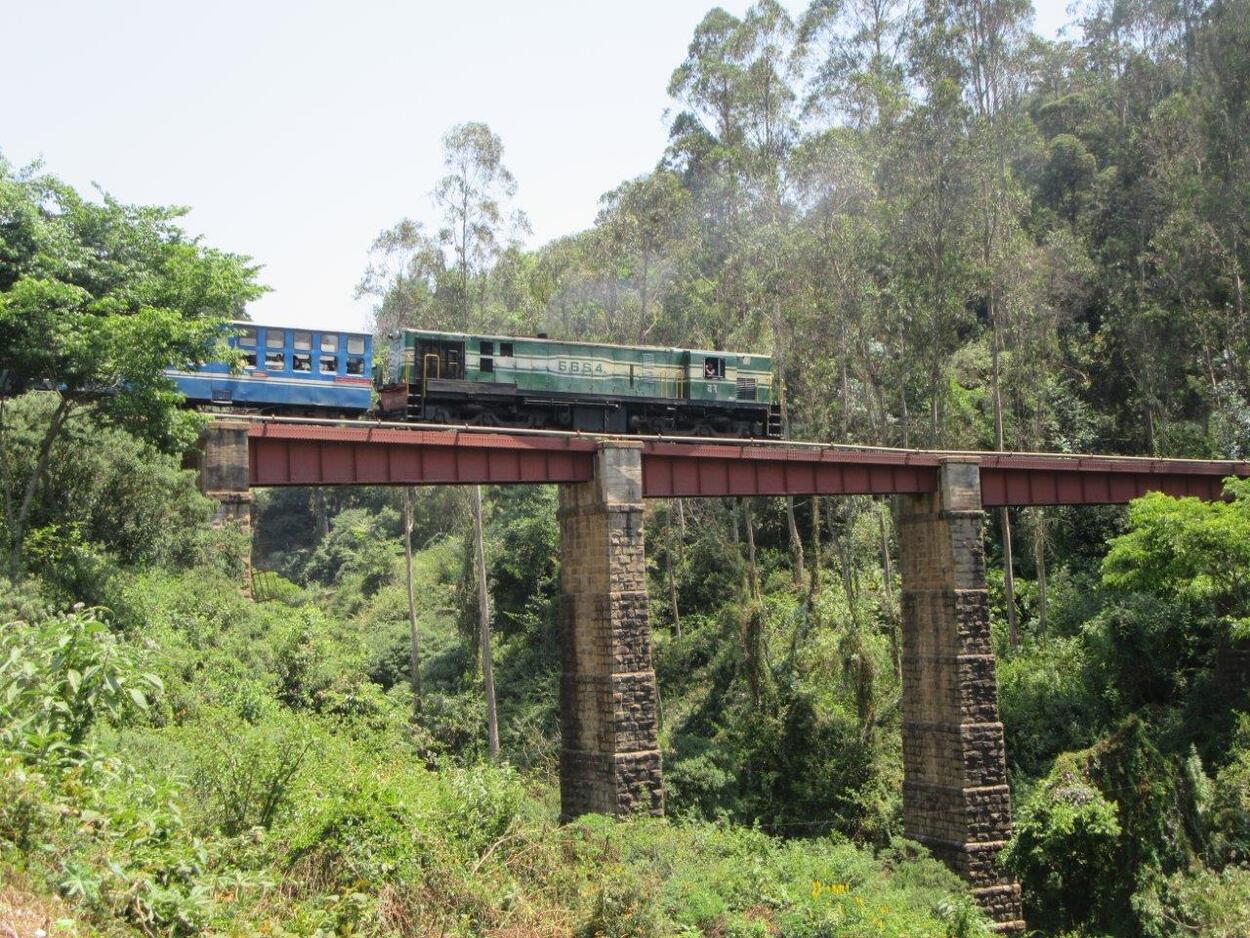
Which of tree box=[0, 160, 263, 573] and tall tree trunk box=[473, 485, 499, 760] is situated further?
tall tree trunk box=[473, 485, 499, 760]

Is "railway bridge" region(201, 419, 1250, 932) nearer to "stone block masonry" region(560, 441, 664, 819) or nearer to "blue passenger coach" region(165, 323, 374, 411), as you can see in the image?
"stone block masonry" region(560, 441, 664, 819)

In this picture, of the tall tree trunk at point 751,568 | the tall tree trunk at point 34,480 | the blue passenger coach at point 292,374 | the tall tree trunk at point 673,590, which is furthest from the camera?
the tall tree trunk at point 673,590

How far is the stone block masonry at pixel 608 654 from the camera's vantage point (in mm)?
24328

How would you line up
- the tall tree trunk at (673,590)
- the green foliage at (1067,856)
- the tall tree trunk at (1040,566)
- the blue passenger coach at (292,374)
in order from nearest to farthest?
the green foliage at (1067,856), the blue passenger coach at (292,374), the tall tree trunk at (1040,566), the tall tree trunk at (673,590)

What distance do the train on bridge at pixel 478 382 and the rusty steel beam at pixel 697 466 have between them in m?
6.57

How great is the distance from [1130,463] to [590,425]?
1485 cm

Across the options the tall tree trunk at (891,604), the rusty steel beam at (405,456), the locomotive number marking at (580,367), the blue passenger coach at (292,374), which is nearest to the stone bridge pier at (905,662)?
the rusty steel beam at (405,456)

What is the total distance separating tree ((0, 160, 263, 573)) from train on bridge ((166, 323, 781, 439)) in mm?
5855

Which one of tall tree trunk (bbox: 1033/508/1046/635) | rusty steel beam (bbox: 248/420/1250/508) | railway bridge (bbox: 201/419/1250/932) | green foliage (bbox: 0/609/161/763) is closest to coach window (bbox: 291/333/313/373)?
rusty steel beam (bbox: 248/420/1250/508)

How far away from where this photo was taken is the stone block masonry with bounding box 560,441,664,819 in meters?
24.3

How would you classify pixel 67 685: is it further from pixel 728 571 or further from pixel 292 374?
pixel 728 571

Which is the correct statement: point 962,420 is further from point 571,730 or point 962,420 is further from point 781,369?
point 571,730

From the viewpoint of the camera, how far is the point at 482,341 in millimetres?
31938

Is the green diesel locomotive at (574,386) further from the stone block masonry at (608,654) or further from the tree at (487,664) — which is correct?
the stone block masonry at (608,654)
